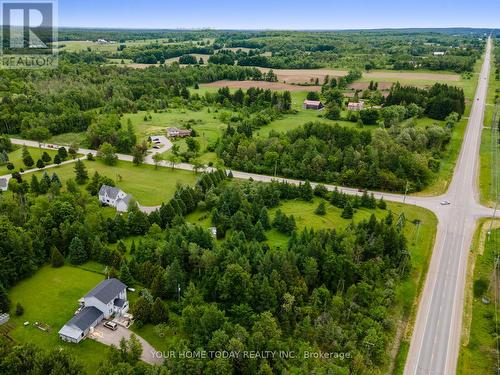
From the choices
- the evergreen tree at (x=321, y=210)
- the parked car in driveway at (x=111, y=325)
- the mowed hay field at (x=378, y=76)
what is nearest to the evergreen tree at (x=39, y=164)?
the parked car in driveway at (x=111, y=325)

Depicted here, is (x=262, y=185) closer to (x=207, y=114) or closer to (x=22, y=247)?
(x=22, y=247)

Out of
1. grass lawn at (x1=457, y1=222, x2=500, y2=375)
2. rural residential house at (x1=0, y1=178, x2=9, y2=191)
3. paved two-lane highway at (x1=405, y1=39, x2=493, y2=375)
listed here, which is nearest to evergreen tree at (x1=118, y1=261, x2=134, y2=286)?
paved two-lane highway at (x1=405, y1=39, x2=493, y2=375)

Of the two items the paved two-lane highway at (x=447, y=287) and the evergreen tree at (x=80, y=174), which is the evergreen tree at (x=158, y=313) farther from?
the evergreen tree at (x=80, y=174)

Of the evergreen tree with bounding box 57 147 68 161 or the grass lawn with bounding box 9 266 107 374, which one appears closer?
the grass lawn with bounding box 9 266 107 374

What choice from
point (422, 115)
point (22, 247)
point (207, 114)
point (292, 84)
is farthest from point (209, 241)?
point (292, 84)

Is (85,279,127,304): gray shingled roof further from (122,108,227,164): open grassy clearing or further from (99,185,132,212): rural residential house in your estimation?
(122,108,227,164): open grassy clearing

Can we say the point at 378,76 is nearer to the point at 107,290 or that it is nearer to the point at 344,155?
the point at 344,155
